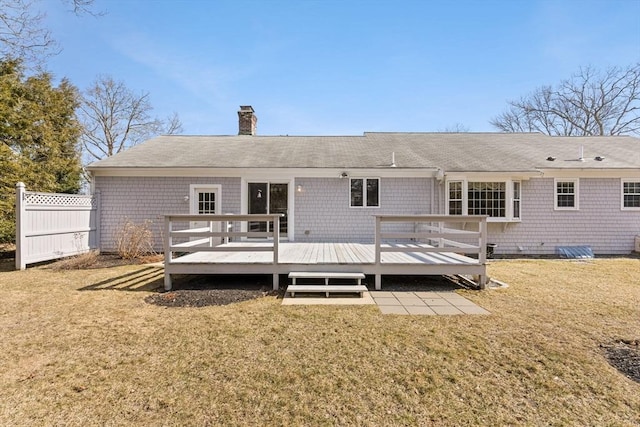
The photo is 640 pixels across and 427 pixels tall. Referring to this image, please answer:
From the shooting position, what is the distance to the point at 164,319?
427 centimetres

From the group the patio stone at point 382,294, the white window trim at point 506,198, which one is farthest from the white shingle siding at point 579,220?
the patio stone at point 382,294

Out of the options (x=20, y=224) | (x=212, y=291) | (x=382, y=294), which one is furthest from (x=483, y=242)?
(x=20, y=224)

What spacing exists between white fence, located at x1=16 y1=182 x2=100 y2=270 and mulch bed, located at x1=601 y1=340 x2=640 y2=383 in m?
11.3

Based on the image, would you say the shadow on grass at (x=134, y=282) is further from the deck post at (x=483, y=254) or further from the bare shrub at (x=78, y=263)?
the deck post at (x=483, y=254)

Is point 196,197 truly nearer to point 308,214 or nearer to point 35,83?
point 308,214

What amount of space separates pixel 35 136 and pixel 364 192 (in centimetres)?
1628

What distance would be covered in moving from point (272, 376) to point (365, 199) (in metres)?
7.70

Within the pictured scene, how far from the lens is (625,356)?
10.5ft

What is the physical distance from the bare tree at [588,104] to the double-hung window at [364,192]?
25.7 m

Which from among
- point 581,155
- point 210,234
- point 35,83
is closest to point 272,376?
point 210,234

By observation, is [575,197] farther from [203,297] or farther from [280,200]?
[203,297]

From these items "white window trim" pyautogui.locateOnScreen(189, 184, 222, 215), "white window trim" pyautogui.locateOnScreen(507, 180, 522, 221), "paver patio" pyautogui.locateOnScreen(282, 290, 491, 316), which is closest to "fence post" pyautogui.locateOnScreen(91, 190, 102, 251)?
"white window trim" pyautogui.locateOnScreen(189, 184, 222, 215)

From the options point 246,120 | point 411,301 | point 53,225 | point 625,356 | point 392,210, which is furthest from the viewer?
point 246,120

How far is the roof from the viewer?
394 inches
